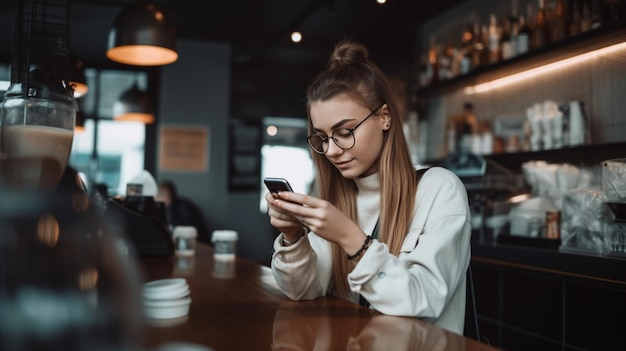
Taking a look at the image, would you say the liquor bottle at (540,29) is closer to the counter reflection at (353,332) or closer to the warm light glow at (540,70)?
the warm light glow at (540,70)

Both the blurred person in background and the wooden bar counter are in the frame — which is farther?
the blurred person in background

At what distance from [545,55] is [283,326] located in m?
2.60

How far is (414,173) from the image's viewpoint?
4.79 ft

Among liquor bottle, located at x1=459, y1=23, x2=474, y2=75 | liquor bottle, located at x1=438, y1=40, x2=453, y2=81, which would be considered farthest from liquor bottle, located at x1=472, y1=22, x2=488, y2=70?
liquor bottle, located at x1=438, y1=40, x2=453, y2=81

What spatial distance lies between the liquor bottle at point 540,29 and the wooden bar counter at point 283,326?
236cm

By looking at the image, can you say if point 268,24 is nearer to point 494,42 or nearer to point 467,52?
point 467,52

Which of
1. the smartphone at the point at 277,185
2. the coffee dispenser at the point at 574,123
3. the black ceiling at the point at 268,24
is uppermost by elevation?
Answer: the black ceiling at the point at 268,24

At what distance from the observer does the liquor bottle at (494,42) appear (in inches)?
133

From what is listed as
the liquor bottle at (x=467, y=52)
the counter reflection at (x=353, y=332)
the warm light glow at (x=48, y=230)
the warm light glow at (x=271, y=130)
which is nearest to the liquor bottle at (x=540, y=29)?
the liquor bottle at (x=467, y=52)

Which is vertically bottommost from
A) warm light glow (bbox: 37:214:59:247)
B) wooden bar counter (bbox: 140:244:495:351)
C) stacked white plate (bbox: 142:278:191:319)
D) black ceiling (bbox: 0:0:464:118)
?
wooden bar counter (bbox: 140:244:495:351)

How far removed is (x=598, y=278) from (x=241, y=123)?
5330 millimetres

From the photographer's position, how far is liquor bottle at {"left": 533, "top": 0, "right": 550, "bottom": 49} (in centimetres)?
300

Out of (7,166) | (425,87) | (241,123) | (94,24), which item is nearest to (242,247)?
(241,123)

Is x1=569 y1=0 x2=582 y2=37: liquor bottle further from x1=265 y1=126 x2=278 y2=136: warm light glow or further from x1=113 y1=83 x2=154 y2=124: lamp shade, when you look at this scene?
x1=265 y1=126 x2=278 y2=136: warm light glow
